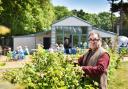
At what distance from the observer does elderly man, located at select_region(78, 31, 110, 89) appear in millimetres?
6204

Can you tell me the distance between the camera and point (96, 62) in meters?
6.30

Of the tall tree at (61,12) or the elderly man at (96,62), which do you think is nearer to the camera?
the elderly man at (96,62)

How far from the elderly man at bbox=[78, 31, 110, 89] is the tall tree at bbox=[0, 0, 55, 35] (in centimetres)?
4618

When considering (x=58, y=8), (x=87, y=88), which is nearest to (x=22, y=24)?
(x=87, y=88)

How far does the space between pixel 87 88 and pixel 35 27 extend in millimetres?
53534

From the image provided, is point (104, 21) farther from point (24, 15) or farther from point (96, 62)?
point (96, 62)

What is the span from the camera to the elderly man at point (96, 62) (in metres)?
6.20

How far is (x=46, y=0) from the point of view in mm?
59594

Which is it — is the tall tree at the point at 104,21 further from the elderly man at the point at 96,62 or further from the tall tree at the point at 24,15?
the elderly man at the point at 96,62

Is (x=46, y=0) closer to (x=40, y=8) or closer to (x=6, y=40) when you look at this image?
(x=40, y=8)

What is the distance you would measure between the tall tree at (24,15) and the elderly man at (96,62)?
46180 mm

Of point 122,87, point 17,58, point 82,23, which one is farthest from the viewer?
point 82,23

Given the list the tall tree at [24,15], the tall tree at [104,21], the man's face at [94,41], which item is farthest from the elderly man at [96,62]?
the tall tree at [104,21]

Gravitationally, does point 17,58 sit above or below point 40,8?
below
